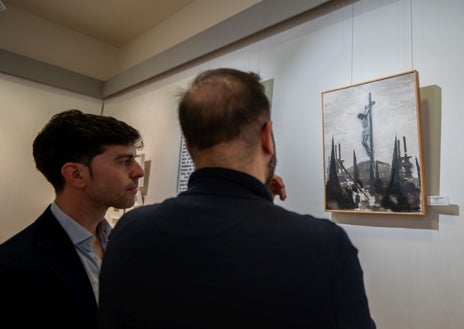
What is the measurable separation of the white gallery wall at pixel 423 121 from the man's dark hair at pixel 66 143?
0.98 metres

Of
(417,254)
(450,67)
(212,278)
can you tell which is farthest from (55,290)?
(450,67)

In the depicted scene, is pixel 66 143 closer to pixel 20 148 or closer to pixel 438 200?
pixel 438 200

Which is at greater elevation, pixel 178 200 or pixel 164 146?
pixel 164 146

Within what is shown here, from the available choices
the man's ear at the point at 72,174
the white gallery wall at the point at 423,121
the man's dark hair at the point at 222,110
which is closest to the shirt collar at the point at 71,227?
the man's ear at the point at 72,174

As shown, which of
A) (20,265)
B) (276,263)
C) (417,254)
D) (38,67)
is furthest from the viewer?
(38,67)

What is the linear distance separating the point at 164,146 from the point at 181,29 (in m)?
1.11

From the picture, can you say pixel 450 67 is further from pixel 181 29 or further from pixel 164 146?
pixel 181 29

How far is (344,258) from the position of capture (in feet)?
1.66

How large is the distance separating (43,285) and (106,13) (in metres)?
3.00

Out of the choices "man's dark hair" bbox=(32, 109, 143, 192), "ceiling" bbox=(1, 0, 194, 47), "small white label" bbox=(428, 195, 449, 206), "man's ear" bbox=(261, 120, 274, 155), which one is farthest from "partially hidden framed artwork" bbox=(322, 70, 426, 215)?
"ceiling" bbox=(1, 0, 194, 47)

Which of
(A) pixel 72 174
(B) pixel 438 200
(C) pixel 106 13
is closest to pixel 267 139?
(A) pixel 72 174

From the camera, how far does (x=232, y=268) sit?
1.66 feet

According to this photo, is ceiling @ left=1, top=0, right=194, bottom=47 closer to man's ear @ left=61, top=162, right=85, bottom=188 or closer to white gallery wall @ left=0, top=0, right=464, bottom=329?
white gallery wall @ left=0, top=0, right=464, bottom=329

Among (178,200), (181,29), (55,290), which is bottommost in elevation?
(55,290)
